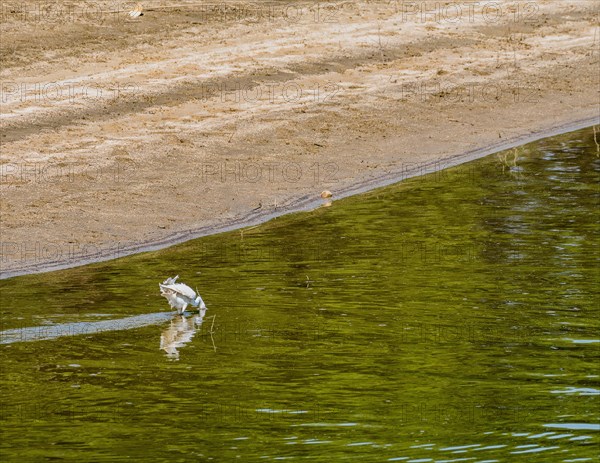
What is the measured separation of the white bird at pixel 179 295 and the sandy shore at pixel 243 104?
88.4 inches

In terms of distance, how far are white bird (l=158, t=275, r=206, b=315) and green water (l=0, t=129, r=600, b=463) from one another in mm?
115

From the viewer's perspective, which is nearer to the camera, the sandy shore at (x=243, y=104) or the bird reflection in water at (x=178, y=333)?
the bird reflection in water at (x=178, y=333)

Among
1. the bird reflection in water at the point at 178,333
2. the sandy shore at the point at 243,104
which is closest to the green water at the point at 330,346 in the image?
the bird reflection in water at the point at 178,333

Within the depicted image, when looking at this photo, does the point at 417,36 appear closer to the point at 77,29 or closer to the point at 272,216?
the point at 77,29

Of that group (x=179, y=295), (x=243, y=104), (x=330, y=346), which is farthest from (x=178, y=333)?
(x=243, y=104)

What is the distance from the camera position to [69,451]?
7.53 metres

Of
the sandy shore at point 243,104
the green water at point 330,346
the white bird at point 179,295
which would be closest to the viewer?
the green water at point 330,346

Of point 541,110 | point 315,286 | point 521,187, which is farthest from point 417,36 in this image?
point 315,286

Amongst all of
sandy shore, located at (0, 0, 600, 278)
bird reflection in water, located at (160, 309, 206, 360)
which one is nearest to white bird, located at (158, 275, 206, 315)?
bird reflection in water, located at (160, 309, 206, 360)

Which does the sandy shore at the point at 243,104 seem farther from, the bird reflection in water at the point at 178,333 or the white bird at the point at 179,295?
the bird reflection in water at the point at 178,333

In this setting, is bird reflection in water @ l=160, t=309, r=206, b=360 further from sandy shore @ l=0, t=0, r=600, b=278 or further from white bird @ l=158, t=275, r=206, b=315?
sandy shore @ l=0, t=0, r=600, b=278

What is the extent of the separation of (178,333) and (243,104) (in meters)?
8.55

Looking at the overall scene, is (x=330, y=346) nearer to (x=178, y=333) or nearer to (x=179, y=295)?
(x=178, y=333)

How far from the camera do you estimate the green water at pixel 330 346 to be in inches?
306
